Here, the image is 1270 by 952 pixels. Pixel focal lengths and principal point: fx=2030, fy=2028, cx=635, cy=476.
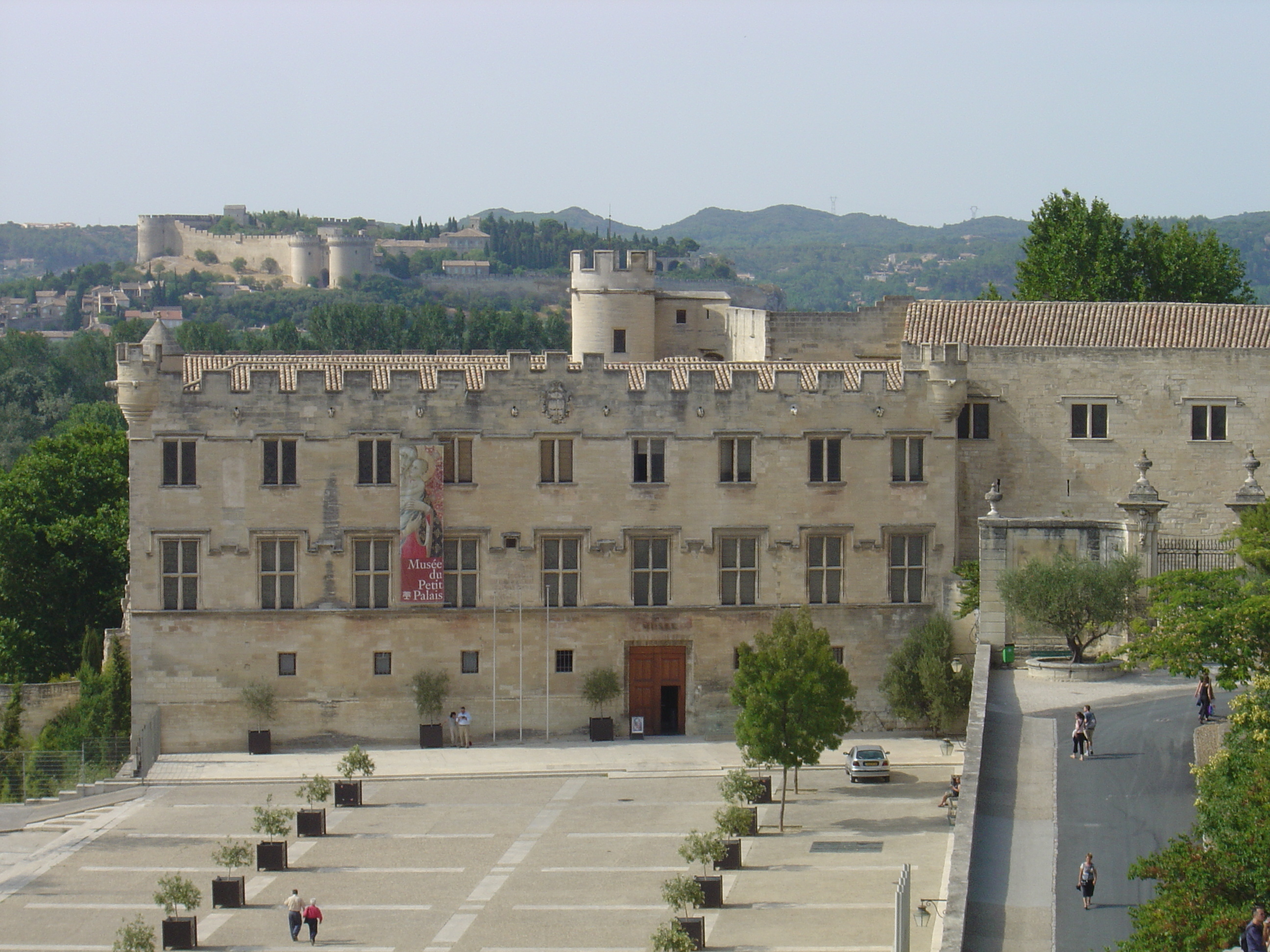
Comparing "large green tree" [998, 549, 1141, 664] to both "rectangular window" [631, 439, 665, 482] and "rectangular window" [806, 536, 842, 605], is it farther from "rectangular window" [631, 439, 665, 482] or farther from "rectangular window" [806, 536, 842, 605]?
"rectangular window" [631, 439, 665, 482]

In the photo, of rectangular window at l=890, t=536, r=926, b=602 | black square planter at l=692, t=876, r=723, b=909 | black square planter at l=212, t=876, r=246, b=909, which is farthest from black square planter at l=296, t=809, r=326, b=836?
rectangular window at l=890, t=536, r=926, b=602

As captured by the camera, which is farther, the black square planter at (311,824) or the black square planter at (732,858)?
the black square planter at (311,824)

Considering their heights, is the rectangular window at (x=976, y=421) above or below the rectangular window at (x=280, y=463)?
above

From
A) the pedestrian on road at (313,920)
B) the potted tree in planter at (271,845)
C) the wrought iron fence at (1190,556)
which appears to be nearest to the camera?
the pedestrian on road at (313,920)

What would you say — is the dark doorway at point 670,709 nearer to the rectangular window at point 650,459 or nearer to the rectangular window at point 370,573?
the rectangular window at point 650,459

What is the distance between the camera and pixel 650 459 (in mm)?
57500

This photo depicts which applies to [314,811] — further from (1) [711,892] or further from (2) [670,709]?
(2) [670,709]

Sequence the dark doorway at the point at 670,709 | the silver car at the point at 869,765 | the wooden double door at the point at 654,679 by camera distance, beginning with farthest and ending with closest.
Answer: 1. the dark doorway at the point at 670,709
2. the wooden double door at the point at 654,679
3. the silver car at the point at 869,765

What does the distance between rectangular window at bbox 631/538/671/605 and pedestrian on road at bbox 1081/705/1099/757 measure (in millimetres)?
17356

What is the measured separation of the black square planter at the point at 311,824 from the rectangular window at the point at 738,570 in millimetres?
14458

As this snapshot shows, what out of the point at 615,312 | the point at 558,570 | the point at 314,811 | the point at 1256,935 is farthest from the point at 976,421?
the point at 1256,935

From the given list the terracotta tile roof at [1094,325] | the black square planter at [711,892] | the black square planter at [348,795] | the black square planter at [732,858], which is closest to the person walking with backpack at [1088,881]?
the black square planter at [711,892]

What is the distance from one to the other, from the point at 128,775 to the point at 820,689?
63.0 ft

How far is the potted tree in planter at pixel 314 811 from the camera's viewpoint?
160 feet
